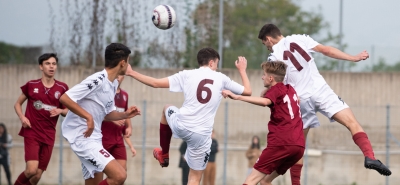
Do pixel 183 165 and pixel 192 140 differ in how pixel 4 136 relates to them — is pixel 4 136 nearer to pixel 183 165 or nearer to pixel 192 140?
pixel 183 165

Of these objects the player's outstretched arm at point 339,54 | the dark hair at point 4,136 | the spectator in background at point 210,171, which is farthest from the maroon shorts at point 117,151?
the dark hair at point 4,136

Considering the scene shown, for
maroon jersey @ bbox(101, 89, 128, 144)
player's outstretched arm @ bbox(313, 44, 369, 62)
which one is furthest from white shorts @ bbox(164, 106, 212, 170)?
player's outstretched arm @ bbox(313, 44, 369, 62)

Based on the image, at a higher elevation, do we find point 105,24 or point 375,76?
point 105,24

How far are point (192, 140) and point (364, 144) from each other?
240 centimetres

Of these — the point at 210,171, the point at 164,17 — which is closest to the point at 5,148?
the point at 210,171

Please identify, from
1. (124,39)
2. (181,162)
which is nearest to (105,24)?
(124,39)

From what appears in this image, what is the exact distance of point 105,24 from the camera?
20703mm

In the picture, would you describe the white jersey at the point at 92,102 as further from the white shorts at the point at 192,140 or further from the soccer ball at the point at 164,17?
the soccer ball at the point at 164,17

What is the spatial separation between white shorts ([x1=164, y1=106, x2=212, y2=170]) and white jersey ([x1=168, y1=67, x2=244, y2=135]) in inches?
2.8

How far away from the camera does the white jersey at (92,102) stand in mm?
9055

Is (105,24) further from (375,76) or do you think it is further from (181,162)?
(375,76)

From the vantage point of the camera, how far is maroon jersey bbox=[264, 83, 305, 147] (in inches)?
355

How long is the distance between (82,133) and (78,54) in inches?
459

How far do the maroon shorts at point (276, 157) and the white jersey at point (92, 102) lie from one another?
7.22 feet
